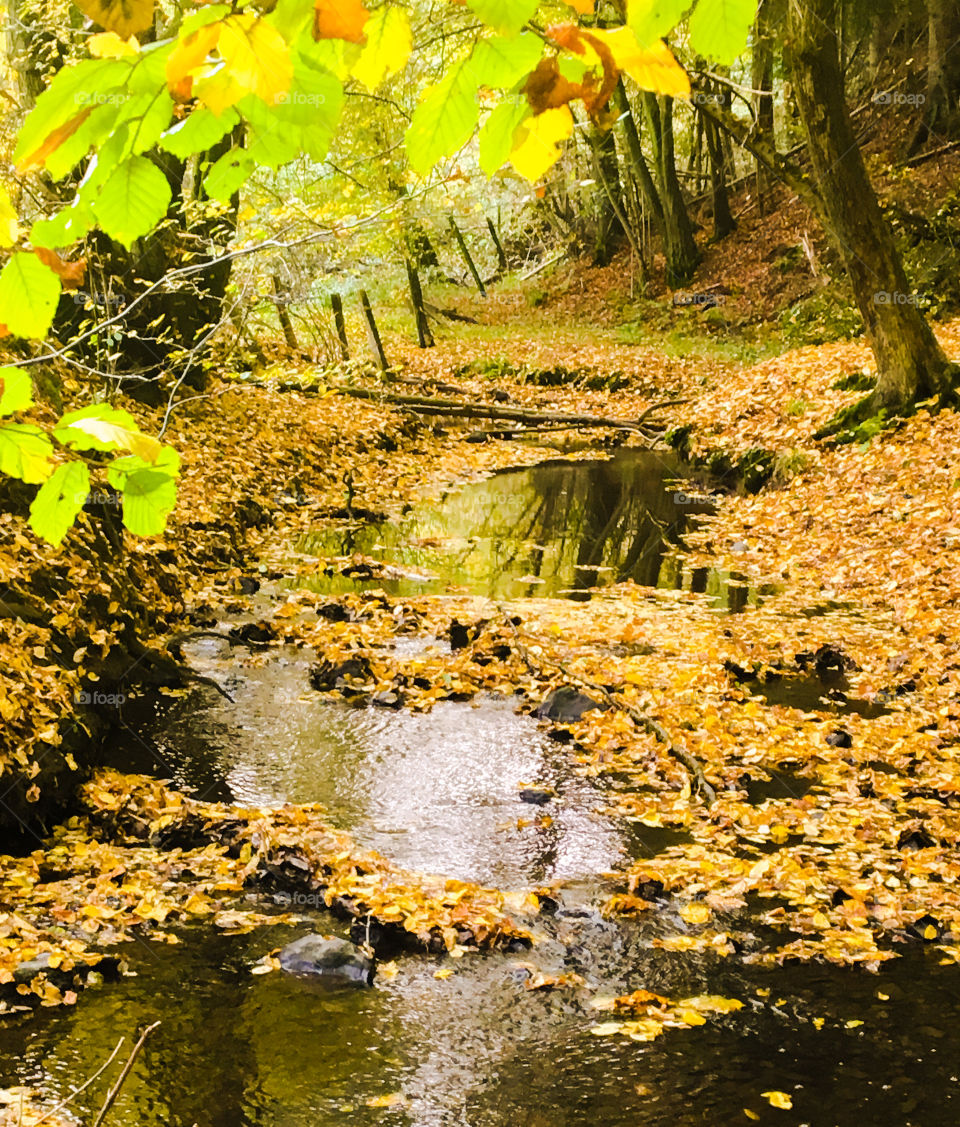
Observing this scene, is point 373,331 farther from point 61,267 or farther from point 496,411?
point 61,267

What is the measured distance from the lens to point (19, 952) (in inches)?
157

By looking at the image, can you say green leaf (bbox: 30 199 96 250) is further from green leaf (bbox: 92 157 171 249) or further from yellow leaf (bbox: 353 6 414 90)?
yellow leaf (bbox: 353 6 414 90)

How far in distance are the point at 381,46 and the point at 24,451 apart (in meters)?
0.87

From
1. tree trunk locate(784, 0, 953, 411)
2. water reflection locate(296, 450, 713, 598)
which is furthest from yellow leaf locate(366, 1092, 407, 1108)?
tree trunk locate(784, 0, 953, 411)

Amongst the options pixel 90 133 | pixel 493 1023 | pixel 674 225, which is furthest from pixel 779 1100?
pixel 674 225

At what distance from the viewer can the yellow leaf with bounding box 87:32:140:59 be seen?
1.15 meters

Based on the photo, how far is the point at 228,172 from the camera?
155cm

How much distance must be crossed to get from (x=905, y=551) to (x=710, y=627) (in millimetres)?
2446

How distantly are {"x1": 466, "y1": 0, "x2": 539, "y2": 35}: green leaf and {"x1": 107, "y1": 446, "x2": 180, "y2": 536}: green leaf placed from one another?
0.77m

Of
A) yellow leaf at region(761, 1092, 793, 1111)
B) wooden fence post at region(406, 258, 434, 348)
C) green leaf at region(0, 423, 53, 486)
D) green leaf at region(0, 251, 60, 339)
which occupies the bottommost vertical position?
yellow leaf at region(761, 1092, 793, 1111)

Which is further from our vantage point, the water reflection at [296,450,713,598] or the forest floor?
the water reflection at [296,450,713,598]

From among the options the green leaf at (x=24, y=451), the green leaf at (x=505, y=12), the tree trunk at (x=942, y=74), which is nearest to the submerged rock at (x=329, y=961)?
the green leaf at (x=24, y=451)

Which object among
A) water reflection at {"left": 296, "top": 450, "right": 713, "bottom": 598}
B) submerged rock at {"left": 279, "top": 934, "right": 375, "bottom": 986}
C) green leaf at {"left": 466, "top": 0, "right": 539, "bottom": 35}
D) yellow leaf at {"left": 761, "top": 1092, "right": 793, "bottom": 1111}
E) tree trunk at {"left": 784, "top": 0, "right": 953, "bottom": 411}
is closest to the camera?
green leaf at {"left": 466, "top": 0, "right": 539, "bottom": 35}

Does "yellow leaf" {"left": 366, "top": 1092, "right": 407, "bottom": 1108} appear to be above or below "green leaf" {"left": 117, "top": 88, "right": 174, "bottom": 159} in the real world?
below
